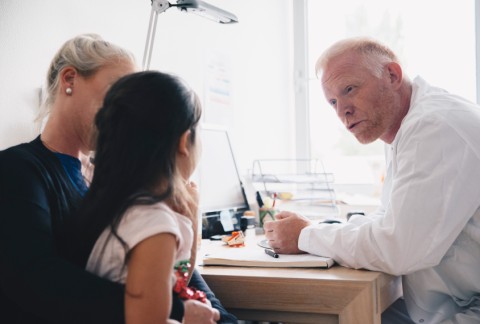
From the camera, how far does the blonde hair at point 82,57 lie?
102cm

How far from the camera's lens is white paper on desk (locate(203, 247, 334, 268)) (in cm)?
117

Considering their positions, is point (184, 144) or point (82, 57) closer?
point (184, 144)

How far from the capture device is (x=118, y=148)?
0.82m

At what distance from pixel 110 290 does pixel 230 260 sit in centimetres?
47

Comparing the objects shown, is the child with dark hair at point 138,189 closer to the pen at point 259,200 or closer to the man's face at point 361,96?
the man's face at point 361,96

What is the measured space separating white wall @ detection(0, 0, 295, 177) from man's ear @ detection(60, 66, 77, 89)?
10.3 inches

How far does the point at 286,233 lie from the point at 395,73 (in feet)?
2.01

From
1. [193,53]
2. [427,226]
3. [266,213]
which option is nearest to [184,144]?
[427,226]

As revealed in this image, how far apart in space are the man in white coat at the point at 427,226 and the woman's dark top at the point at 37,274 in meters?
0.51

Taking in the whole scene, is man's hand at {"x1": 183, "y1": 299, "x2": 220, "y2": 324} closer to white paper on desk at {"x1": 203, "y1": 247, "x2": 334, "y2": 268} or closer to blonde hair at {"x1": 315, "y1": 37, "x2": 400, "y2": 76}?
white paper on desk at {"x1": 203, "y1": 247, "x2": 334, "y2": 268}

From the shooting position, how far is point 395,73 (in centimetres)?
149

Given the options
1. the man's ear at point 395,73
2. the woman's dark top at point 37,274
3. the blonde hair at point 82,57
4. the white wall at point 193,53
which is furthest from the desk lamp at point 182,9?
the woman's dark top at point 37,274

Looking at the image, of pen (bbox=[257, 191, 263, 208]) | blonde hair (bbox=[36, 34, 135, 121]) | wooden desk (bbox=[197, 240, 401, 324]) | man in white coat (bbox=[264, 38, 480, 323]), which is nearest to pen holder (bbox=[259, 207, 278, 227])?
pen (bbox=[257, 191, 263, 208])

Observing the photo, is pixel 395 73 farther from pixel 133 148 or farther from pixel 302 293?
pixel 133 148
